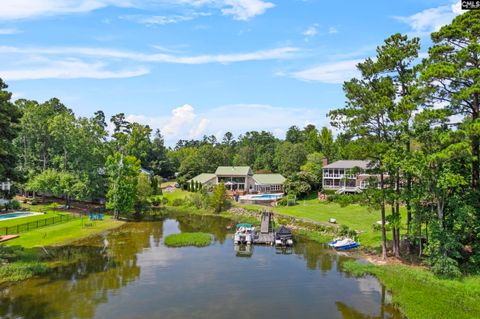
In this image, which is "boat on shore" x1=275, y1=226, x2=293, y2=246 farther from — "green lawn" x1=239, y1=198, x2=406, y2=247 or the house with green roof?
the house with green roof

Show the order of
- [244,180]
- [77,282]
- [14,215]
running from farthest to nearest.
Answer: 1. [244,180]
2. [14,215]
3. [77,282]

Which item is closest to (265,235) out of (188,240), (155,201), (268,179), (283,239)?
(283,239)

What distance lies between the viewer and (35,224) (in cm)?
4322

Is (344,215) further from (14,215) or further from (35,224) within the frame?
(14,215)

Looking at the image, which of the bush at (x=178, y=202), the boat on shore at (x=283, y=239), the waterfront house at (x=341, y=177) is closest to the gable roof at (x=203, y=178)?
the bush at (x=178, y=202)

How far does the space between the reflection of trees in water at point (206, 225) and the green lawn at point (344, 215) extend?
7.04 meters

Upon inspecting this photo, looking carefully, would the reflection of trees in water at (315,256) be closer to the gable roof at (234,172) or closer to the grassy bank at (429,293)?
the grassy bank at (429,293)

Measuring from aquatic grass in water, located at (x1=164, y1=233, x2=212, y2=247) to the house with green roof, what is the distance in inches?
1435

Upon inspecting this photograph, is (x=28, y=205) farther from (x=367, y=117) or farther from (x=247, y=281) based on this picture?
(x=367, y=117)

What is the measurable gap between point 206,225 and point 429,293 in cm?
3497

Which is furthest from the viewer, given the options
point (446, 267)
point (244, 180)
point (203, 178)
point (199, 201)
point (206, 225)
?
point (203, 178)

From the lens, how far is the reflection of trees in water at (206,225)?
47.8 metres

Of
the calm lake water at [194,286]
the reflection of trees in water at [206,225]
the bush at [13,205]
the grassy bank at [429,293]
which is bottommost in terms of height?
the calm lake water at [194,286]

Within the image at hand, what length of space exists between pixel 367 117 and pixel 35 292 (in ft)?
88.5
